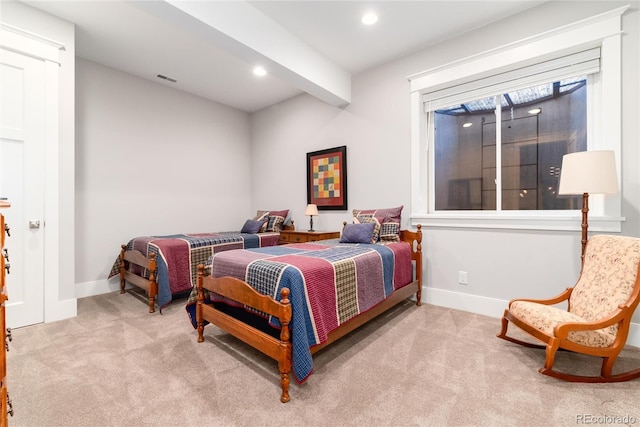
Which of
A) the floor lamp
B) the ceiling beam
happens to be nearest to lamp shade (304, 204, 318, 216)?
the ceiling beam

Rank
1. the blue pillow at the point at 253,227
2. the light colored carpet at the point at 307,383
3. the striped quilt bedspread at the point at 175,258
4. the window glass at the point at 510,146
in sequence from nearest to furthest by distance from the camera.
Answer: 1. the light colored carpet at the point at 307,383
2. the window glass at the point at 510,146
3. the striped quilt bedspread at the point at 175,258
4. the blue pillow at the point at 253,227

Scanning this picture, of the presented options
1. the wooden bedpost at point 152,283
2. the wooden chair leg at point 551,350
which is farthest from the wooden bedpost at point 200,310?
the wooden chair leg at point 551,350

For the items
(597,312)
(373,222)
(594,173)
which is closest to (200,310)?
(373,222)

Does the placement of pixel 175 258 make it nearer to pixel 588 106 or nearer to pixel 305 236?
pixel 305 236

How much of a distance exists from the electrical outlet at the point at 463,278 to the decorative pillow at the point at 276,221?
8.46 ft

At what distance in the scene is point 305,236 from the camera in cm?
399

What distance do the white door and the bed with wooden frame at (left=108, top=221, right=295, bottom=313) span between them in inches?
32.8

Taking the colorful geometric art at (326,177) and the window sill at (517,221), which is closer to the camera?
the window sill at (517,221)

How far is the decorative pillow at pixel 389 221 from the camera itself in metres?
3.17

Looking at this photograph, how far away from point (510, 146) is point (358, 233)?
5.88 ft

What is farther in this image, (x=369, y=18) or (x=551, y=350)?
(x=369, y=18)

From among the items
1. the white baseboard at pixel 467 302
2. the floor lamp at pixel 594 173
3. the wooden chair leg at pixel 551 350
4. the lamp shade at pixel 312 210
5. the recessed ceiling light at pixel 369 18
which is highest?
the recessed ceiling light at pixel 369 18

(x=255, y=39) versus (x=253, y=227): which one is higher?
(x=255, y=39)

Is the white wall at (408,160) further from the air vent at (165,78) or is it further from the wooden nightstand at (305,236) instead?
the air vent at (165,78)
